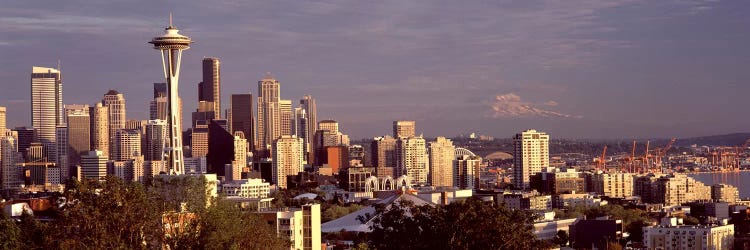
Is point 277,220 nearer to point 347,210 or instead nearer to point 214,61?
point 347,210

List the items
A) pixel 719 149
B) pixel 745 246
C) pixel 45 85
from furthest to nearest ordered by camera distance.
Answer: pixel 719 149, pixel 45 85, pixel 745 246

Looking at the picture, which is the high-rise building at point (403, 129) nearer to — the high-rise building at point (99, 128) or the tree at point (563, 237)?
the high-rise building at point (99, 128)

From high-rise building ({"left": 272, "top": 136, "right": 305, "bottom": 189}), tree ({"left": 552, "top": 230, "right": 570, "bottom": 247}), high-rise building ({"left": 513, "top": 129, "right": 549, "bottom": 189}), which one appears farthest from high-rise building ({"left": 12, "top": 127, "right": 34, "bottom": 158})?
tree ({"left": 552, "top": 230, "right": 570, "bottom": 247})

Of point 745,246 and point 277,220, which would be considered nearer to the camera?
point 277,220

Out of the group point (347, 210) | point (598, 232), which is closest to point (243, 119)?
Result: point (347, 210)

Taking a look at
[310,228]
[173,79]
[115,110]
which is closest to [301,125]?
[115,110]

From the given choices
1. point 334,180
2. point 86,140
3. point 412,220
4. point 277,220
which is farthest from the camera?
point 86,140

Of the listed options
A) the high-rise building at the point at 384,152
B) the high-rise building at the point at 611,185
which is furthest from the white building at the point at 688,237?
the high-rise building at the point at 384,152

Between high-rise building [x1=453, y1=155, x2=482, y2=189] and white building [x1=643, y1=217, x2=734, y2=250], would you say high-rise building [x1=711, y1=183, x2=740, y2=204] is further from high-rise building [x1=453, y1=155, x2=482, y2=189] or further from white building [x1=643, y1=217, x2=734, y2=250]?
white building [x1=643, y1=217, x2=734, y2=250]
